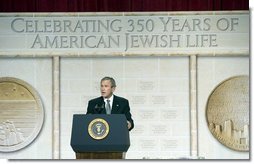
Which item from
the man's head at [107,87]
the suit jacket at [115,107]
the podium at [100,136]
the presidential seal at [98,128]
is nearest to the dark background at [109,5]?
the man's head at [107,87]

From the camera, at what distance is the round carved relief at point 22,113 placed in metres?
12.6

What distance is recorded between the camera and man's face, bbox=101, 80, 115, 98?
41.0ft

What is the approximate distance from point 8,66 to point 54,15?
2.63 ft

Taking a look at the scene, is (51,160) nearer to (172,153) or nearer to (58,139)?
(58,139)

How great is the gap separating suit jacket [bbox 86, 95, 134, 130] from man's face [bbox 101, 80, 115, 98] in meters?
0.06

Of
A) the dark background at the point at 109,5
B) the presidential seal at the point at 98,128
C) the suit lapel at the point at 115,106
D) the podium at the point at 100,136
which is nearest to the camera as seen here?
the podium at the point at 100,136

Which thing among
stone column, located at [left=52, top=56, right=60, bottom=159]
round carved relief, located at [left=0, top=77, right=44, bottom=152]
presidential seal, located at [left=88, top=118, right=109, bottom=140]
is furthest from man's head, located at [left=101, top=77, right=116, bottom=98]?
presidential seal, located at [left=88, top=118, right=109, bottom=140]

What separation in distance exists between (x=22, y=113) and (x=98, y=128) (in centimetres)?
156

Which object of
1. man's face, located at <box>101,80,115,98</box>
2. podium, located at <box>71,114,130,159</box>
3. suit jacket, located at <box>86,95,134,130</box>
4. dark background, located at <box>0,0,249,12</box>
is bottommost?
podium, located at <box>71,114,130,159</box>

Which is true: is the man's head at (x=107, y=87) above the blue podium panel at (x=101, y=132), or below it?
above

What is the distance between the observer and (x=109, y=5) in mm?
12562

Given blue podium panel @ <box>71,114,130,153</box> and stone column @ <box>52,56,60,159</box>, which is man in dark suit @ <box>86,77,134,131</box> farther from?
blue podium panel @ <box>71,114,130,153</box>

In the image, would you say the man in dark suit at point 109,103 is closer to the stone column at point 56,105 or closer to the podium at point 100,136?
the stone column at point 56,105

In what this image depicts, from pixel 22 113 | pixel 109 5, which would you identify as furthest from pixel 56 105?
pixel 109 5
